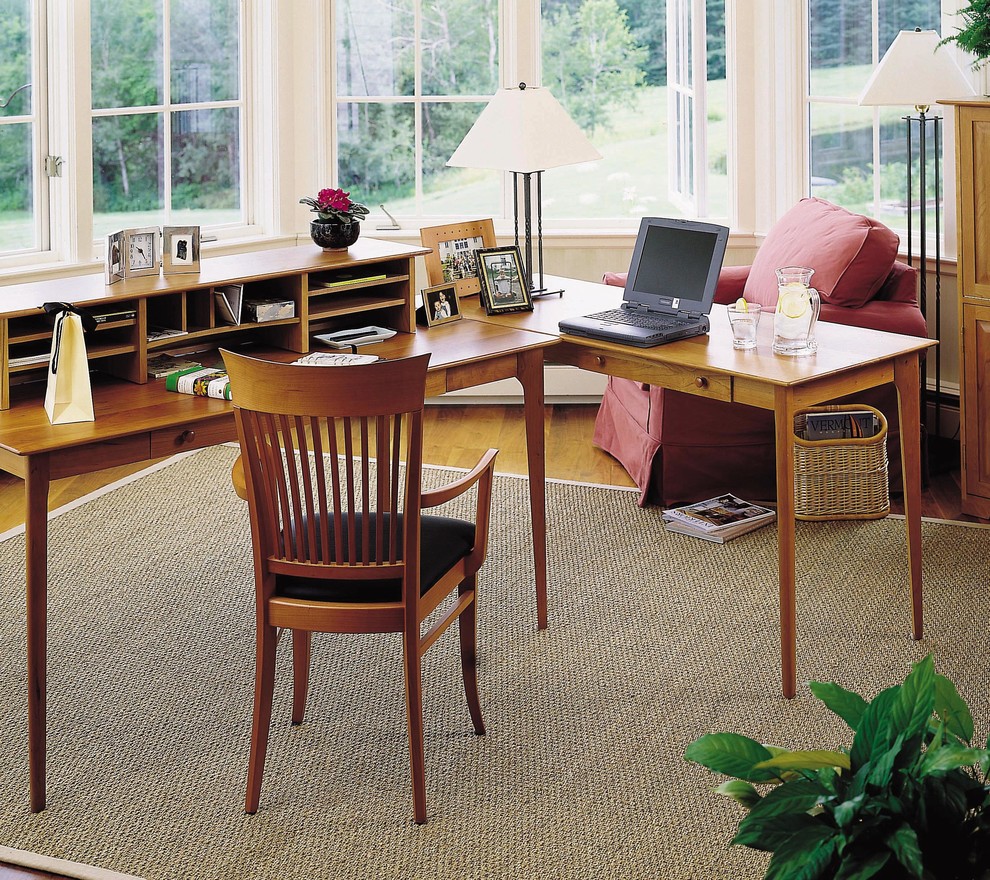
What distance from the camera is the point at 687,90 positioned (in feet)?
17.3

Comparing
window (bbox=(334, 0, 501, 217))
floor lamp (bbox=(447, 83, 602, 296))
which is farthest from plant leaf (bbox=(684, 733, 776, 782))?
window (bbox=(334, 0, 501, 217))

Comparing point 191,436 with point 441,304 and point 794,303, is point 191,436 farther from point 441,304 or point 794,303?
point 794,303

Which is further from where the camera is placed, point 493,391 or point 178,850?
point 493,391

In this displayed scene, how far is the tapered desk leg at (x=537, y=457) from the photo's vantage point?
3229mm

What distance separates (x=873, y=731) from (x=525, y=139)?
275 cm

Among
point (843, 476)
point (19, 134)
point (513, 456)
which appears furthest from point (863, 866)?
point (19, 134)

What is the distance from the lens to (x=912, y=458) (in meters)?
3.07

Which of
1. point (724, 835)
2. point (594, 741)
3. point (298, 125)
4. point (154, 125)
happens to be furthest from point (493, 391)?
point (724, 835)

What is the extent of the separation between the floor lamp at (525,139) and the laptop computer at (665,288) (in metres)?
0.41

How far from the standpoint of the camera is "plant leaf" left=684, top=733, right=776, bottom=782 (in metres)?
1.17

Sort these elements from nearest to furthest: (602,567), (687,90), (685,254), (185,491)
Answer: (685,254) < (602,567) < (185,491) < (687,90)

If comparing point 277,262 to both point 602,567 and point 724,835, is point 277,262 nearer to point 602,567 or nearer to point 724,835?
point 602,567

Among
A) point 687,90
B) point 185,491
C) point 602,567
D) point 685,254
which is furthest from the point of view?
point 687,90

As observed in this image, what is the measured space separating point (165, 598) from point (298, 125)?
261cm
